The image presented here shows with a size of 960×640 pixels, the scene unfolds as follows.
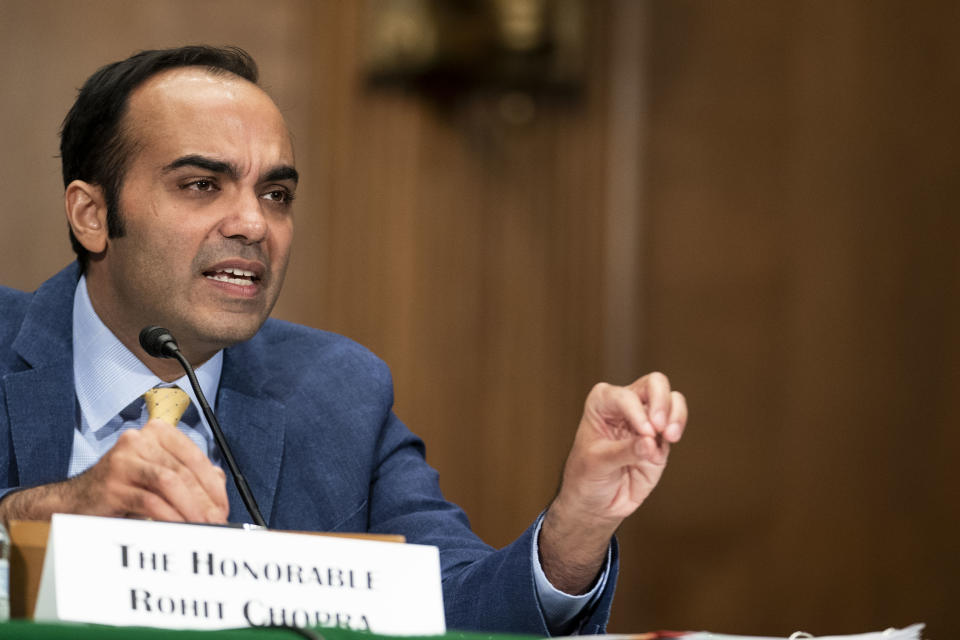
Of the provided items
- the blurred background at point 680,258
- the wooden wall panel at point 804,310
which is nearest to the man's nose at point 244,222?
the blurred background at point 680,258

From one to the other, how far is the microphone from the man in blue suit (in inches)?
8.7

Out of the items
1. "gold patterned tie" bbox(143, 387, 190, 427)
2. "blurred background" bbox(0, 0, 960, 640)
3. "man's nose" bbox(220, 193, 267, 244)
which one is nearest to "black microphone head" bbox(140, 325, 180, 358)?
"gold patterned tie" bbox(143, 387, 190, 427)

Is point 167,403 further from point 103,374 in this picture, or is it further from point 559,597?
point 559,597

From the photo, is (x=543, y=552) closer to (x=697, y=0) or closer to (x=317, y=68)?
(x=317, y=68)

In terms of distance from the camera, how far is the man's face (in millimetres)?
2068

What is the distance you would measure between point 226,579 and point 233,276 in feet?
2.98

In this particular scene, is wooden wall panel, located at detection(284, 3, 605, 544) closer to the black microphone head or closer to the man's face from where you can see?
the man's face

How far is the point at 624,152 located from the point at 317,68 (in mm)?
930

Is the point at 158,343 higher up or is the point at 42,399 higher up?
the point at 158,343

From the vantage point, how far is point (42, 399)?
78.5 inches

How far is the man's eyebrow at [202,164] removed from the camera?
2.05 meters

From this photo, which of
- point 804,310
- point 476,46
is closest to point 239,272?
point 476,46

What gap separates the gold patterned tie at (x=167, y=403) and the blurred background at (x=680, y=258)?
4.84ft

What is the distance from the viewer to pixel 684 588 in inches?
144
